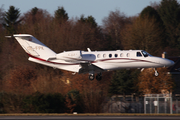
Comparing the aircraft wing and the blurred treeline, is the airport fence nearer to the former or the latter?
the blurred treeline

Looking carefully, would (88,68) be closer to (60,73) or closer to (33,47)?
(33,47)

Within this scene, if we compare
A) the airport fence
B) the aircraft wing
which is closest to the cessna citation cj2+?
the aircraft wing

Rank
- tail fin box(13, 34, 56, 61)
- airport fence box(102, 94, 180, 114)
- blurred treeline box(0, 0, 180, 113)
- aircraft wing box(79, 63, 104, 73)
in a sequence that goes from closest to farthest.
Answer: aircraft wing box(79, 63, 104, 73)
tail fin box(13, 34, 56, 61)
airport fence box(102, 94, 180, 114)
blurred treeline box(0, 0, 180, 113)

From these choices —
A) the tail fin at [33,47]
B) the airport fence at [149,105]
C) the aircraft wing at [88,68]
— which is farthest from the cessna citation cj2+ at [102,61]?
the airport fence at [149,105]

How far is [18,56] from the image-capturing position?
174ft

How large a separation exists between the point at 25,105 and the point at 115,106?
11766 mm

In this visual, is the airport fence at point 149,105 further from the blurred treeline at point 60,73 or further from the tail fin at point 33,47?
the tail fin at point 33,47

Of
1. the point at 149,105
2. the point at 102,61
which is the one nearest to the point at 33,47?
the point at 102,61

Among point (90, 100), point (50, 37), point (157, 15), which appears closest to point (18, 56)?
point (50, 37)

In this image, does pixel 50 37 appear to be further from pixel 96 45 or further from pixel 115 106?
pixel 115 106

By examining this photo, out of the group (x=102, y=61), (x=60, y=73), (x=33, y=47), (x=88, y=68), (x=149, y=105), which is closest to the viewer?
(x=102, y=61)

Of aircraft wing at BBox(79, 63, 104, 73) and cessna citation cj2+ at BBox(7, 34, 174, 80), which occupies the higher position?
cessna citation cj2+ at BBox(7, 34, 174, 80)

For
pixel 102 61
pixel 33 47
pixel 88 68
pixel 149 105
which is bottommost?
pixel 149 105

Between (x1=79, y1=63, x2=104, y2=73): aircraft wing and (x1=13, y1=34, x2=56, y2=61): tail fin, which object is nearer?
(x1=79, y1=63, x2=104, y2=73): aircraft wing
